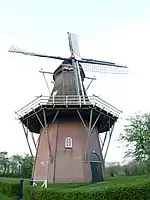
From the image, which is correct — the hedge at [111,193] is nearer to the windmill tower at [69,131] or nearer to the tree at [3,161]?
the windmill tower at [69,131]

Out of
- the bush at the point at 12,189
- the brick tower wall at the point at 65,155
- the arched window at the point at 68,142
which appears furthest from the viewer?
the arched window at the point at 68,142

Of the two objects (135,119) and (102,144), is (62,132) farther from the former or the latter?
(135,119)

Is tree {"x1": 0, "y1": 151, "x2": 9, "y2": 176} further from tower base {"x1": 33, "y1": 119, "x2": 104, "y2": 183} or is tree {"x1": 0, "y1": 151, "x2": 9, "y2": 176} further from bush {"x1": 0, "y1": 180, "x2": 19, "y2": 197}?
bush {"x1": 0, "y1": 180, "x2": 19, "y2": 197}

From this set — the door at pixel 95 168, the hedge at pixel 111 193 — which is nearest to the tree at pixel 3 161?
the door at pixel 95 168

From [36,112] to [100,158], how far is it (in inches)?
243

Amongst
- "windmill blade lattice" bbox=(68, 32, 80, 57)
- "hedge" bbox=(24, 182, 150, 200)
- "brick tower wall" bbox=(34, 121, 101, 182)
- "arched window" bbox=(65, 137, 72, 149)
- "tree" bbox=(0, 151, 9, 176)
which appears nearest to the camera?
"hedge" bbox=(24, 182, 150, 200)

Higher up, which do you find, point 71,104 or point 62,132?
point 71,104

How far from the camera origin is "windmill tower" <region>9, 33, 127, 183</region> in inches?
819

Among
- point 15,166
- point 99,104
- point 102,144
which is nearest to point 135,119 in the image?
point 102,144

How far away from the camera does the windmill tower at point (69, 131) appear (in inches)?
819

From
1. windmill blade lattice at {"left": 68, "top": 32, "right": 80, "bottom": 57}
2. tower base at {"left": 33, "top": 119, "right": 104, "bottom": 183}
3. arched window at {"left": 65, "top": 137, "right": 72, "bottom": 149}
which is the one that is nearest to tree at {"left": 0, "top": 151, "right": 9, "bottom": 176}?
windmill blade lattice at {"left": 68, "top": 32, "right": 80, "bottom": 57}

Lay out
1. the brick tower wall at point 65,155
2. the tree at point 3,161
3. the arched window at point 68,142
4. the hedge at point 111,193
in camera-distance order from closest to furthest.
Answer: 1. the hedge at point 111,193
2. the brick tower wall at point 65,155
3. the arched window at point 68,142
4. the tree at point 3,161

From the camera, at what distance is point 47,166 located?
21.1m

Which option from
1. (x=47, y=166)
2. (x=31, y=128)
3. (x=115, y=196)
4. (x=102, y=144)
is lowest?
(x=115, y=196)
